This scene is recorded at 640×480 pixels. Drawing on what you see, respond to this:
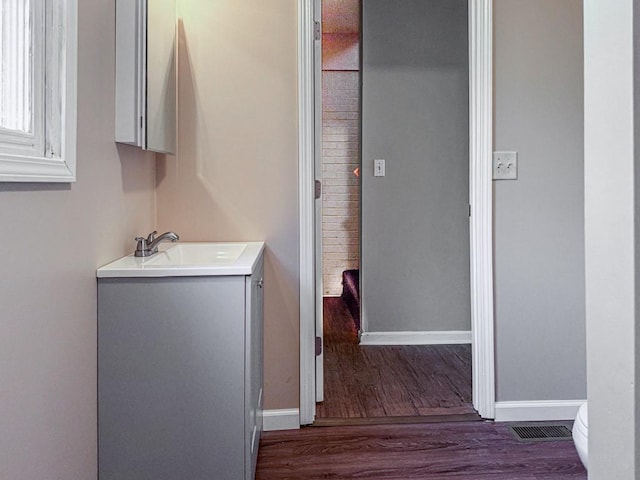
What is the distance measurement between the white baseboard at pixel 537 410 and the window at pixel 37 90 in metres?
2.00

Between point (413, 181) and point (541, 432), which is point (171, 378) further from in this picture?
point (413, 181)

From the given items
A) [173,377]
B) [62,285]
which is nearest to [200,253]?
[173,377]

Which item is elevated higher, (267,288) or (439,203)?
(439,203)

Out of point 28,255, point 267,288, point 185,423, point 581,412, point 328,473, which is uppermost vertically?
point 28,255

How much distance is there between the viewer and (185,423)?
1.46 meters

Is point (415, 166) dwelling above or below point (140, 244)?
above

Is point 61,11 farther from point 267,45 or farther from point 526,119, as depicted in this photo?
point 526,119

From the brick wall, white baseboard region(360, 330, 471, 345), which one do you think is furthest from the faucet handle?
the brick wall

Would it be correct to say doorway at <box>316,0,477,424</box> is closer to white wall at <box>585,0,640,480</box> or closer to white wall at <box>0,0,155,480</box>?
white wall at <box>0,0,155,480</box>

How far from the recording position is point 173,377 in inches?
57.2

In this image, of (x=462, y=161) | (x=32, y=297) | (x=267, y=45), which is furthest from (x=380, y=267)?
(x=32, y=297)

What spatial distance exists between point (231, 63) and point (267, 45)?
18 centimetres

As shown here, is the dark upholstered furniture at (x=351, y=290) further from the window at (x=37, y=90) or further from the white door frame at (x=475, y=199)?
the window at (x=37, y=90)

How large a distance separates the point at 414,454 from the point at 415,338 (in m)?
1.49
